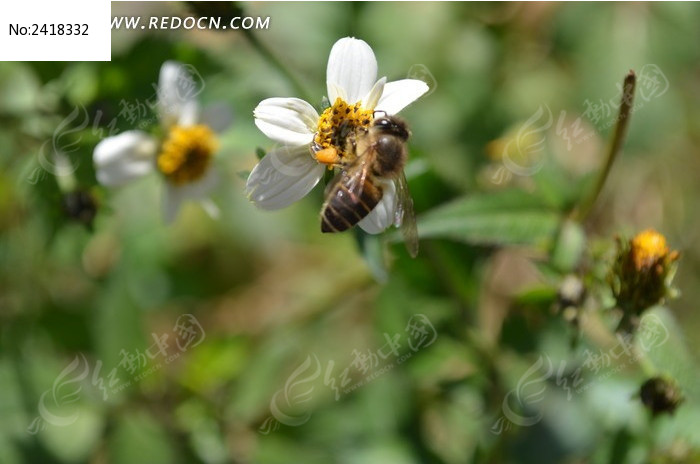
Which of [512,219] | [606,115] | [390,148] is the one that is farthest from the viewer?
[606,115]

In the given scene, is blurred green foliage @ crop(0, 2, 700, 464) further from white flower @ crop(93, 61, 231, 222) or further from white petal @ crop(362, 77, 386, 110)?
white petal @ crop(362, 77, 386, 110)

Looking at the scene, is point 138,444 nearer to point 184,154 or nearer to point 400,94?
point 184,154

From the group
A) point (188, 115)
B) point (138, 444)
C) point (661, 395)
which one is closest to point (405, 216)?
point (661, 395)

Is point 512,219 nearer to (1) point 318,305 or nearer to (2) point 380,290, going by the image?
(2) point 380,290

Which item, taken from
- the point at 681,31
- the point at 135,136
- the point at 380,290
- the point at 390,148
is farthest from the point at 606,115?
the point at 135,136

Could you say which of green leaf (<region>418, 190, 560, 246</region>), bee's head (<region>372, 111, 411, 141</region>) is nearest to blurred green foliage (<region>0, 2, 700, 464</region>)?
green leaf (<region>418, 190, 560, 246</region>)

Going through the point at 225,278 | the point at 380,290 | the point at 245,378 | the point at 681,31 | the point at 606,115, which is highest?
the point at 681,31

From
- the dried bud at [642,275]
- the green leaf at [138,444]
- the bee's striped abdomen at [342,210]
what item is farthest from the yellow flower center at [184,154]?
the dried bud at [642,275]
